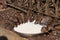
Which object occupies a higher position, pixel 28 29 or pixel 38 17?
pixel 38 17

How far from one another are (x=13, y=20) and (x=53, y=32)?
112 cm

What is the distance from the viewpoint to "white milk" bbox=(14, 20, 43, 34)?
4.68 metres

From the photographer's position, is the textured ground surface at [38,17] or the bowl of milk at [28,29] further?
the textured ground surface at [38,17]

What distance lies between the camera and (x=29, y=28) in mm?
4785

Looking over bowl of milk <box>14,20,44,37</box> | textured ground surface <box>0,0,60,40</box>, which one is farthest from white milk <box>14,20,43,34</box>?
textured ground surface <box>0,0,60,40</box>

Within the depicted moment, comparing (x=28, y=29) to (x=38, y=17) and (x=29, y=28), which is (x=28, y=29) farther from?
(x=38, y=17)

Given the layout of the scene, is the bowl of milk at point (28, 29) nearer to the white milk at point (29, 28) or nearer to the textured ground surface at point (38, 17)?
the white milk at point (29, 28)

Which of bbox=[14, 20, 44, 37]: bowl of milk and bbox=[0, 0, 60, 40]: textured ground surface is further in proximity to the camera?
bbox=[0, 0, 60, 40]: textured ground surface

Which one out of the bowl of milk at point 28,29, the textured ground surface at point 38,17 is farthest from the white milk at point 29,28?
the textured ground surface at point 38,17

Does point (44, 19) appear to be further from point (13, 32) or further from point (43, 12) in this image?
point (13, 32)

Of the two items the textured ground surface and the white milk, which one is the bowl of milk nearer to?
the white milk

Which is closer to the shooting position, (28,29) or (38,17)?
(28,29)

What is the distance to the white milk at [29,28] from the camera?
4676 millimetres

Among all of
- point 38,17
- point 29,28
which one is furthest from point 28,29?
point 38,17
